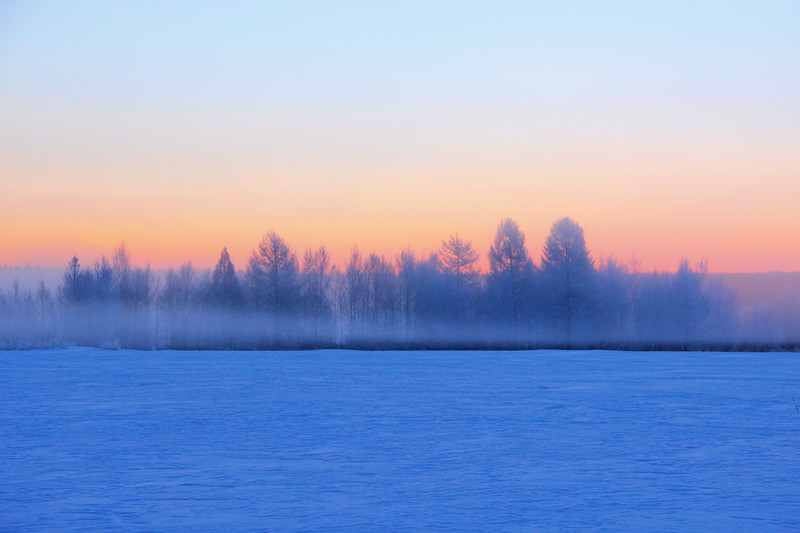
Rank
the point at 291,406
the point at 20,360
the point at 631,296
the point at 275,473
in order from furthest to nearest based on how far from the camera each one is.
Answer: the point at 631,296 < the point at 20,360 < the point at 291,406 < the point at 275,473

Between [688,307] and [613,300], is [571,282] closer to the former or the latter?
[613,300]

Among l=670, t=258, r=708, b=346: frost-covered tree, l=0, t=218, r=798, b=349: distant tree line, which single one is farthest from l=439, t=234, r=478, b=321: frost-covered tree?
l=670, t=258, r=708, b=346: frost-covered tree

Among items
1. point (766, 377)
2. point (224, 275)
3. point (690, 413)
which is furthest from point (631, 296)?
point (690, 413)

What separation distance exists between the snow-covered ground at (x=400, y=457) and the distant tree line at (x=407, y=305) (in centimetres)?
2421

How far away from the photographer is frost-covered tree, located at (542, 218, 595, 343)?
44312 millimetres

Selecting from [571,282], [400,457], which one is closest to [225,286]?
[571,282]

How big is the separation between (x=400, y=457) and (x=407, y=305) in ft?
162

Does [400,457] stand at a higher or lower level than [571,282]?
lower

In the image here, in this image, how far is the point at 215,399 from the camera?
534 inches

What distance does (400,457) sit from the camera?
798 centimetres

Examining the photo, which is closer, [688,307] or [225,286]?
[688,307]

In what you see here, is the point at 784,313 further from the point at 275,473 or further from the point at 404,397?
the point at 275,473

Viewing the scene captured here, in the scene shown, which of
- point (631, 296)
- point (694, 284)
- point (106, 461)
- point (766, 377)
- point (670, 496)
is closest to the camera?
point (670, 496)

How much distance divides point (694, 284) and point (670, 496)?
4902cm
